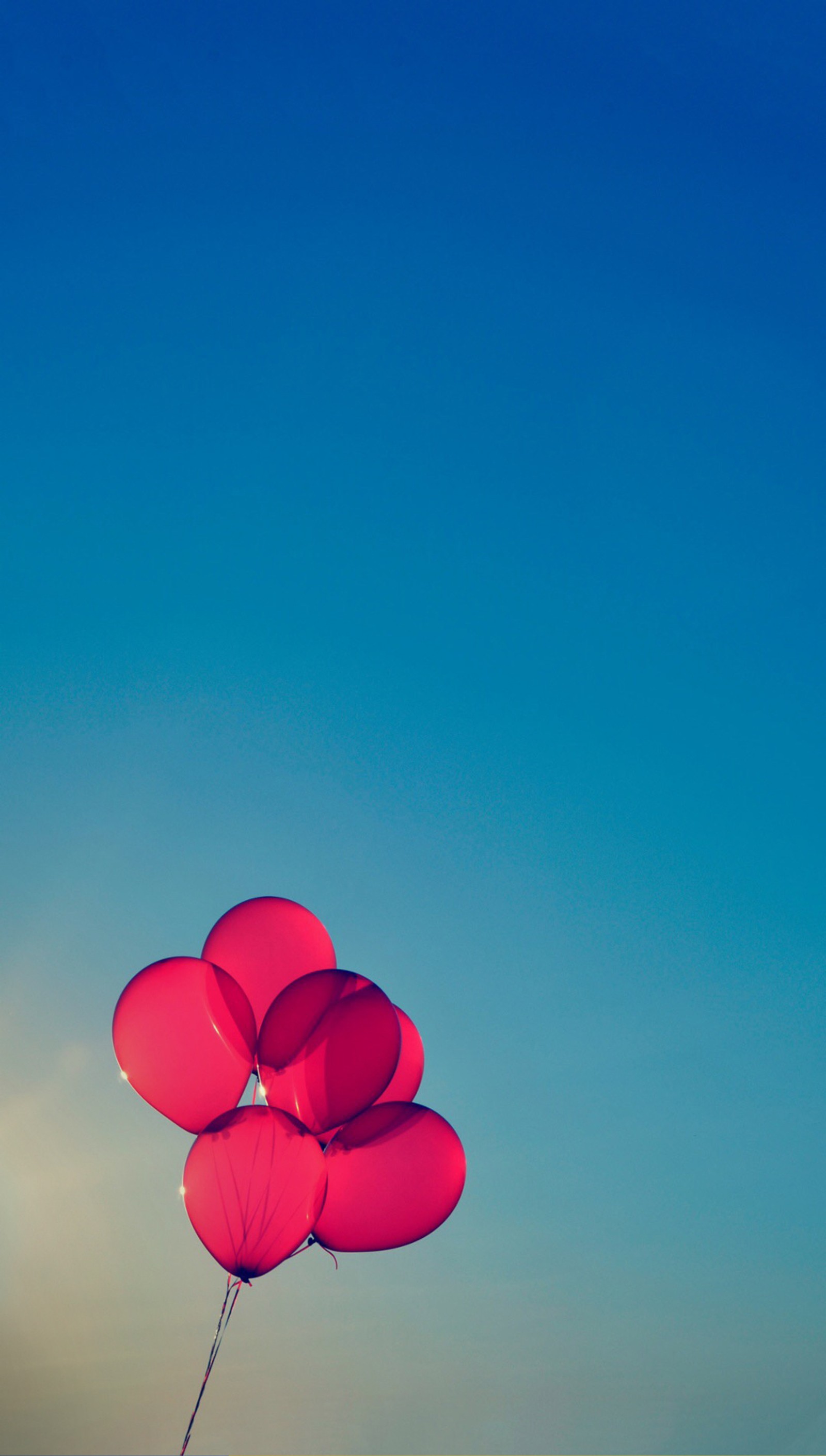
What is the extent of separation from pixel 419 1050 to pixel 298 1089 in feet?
3.21

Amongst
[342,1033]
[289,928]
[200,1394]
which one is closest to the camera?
[200,1394]

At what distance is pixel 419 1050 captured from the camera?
6.14 metres

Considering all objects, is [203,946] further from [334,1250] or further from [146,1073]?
[334,1250]

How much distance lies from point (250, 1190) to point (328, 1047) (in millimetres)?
797

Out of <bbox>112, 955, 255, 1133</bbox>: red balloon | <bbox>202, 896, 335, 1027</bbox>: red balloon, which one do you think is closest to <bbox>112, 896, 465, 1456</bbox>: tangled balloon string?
<bbox>112, 955, 255, 1133</bbox>: red balloon

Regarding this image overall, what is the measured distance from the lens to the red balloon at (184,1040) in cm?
545

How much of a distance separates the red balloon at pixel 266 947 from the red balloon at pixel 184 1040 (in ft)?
0.87

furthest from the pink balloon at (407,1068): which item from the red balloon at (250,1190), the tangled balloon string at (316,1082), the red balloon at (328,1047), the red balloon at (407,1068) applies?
the red balloon at (250,1190)

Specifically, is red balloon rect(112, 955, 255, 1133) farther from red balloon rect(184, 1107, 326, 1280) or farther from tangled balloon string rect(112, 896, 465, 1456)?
red balloon rect(184, 1107, 326, 1280)

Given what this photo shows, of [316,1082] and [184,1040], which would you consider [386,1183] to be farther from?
[184,1040]

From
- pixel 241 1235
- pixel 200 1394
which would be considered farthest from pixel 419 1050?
pixel 200 1394

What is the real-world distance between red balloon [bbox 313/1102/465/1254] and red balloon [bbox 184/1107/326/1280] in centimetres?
32

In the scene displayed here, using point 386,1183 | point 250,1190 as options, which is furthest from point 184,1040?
point 386,1183

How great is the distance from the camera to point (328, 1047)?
5.34 meters
